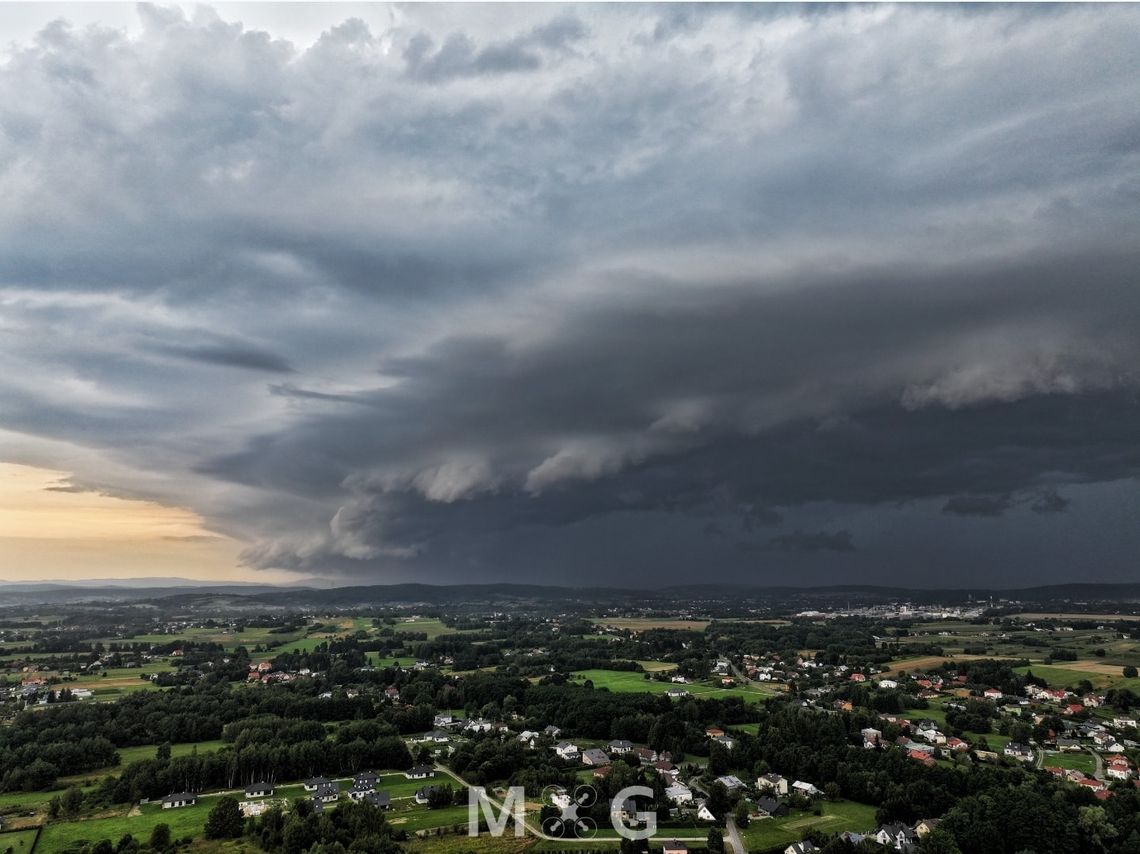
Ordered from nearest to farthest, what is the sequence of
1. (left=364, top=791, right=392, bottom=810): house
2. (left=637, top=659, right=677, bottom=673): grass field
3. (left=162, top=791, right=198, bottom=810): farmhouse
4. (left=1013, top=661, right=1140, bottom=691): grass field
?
(left=364, top=791, right=392, bottom=810): house, (left=162, top=791, right=198, bottom=810): farmhouse, (left=1013, top=661, right=1140, bottom=691): grass field, (left=637, top=659, right=677, bottom=673): grass field

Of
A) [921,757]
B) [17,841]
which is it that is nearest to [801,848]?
[921,757]

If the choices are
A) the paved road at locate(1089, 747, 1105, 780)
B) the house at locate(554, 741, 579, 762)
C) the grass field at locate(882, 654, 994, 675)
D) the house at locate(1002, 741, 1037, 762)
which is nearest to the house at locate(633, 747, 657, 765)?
the house at locate(554, 741, 579, 762)

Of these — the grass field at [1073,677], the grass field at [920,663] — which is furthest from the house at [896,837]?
the grass field at [920,663]

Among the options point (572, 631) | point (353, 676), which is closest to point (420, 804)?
point (353, 676)

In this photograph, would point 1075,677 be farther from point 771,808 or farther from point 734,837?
point 734,837

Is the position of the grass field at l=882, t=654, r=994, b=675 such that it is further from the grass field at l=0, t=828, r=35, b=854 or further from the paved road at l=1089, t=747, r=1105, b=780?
the grass field at l=0, t=828, r=35, b=854

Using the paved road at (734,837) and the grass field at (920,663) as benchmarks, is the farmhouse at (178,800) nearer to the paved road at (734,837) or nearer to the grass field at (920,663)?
the paved road at (734,837)
